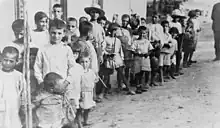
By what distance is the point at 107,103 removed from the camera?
2293 mm

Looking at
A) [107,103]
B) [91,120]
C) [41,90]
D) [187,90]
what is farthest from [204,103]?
[41,90]

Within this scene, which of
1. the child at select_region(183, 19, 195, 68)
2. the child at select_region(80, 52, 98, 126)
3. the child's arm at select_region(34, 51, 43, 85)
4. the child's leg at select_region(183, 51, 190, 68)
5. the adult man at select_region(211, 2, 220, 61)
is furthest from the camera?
the child's leg at select_region(183, 51, 190, 68)

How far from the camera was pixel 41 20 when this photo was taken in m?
1.66

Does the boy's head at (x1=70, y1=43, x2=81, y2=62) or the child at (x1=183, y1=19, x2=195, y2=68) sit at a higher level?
the child at (x1=183, y1=19, x2=195, y2=68)

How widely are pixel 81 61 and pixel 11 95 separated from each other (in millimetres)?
501

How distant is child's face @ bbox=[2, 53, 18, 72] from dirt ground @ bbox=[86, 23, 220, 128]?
24.2 inches

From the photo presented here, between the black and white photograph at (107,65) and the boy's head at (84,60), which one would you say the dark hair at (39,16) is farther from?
the boy's head at (84,60)

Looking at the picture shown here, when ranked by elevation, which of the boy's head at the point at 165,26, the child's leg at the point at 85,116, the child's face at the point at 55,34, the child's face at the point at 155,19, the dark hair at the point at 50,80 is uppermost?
the child's face at the point at 155,19

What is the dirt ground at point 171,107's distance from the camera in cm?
190

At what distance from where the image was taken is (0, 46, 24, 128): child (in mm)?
1429

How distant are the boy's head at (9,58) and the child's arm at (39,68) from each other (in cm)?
13

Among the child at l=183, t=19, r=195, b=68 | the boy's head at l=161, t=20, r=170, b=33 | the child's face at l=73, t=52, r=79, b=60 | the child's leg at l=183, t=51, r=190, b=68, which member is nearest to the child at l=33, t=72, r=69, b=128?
the child's face at l=73, t=52, r=79, b=60

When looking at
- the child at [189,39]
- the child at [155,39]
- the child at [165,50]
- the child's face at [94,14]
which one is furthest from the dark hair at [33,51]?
the child at [189,39]

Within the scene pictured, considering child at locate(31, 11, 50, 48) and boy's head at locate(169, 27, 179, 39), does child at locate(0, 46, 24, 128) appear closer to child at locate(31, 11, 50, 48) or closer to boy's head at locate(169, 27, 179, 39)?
child at locate(31, 11, 50, 48)
